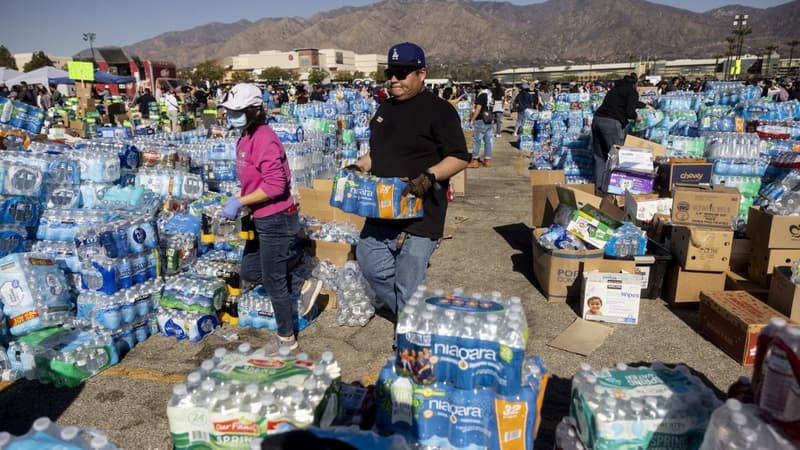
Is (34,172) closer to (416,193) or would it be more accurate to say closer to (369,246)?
(369,246)

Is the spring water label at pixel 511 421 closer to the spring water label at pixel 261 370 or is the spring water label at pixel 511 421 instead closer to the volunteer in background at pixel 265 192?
the spring water label at pixel 261 370

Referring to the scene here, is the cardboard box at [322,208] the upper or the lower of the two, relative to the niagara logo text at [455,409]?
upper

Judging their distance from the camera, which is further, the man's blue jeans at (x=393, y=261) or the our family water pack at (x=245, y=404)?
the man's blue jeans at (x=393, y=261)

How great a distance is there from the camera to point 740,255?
19.1 ft

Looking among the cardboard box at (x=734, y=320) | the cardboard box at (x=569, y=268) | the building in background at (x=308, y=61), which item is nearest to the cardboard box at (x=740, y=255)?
the cardboard box at (x=734, y=320)

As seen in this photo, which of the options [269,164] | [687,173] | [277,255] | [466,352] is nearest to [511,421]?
[466,352]

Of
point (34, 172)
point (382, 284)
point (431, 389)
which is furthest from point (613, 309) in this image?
point (34, 172)

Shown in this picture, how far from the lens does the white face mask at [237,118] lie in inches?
157

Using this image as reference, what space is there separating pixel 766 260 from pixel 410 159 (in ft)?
13.3

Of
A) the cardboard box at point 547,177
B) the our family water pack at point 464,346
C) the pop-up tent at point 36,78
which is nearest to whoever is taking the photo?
the our family water pack at point 464,346

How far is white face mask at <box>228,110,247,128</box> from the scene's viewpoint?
13.0 feet

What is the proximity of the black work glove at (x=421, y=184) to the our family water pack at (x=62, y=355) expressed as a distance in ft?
9.61

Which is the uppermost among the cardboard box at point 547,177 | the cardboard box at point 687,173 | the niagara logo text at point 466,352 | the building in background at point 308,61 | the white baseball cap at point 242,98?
the building in background at point 308,61

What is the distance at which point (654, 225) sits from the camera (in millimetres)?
6363
